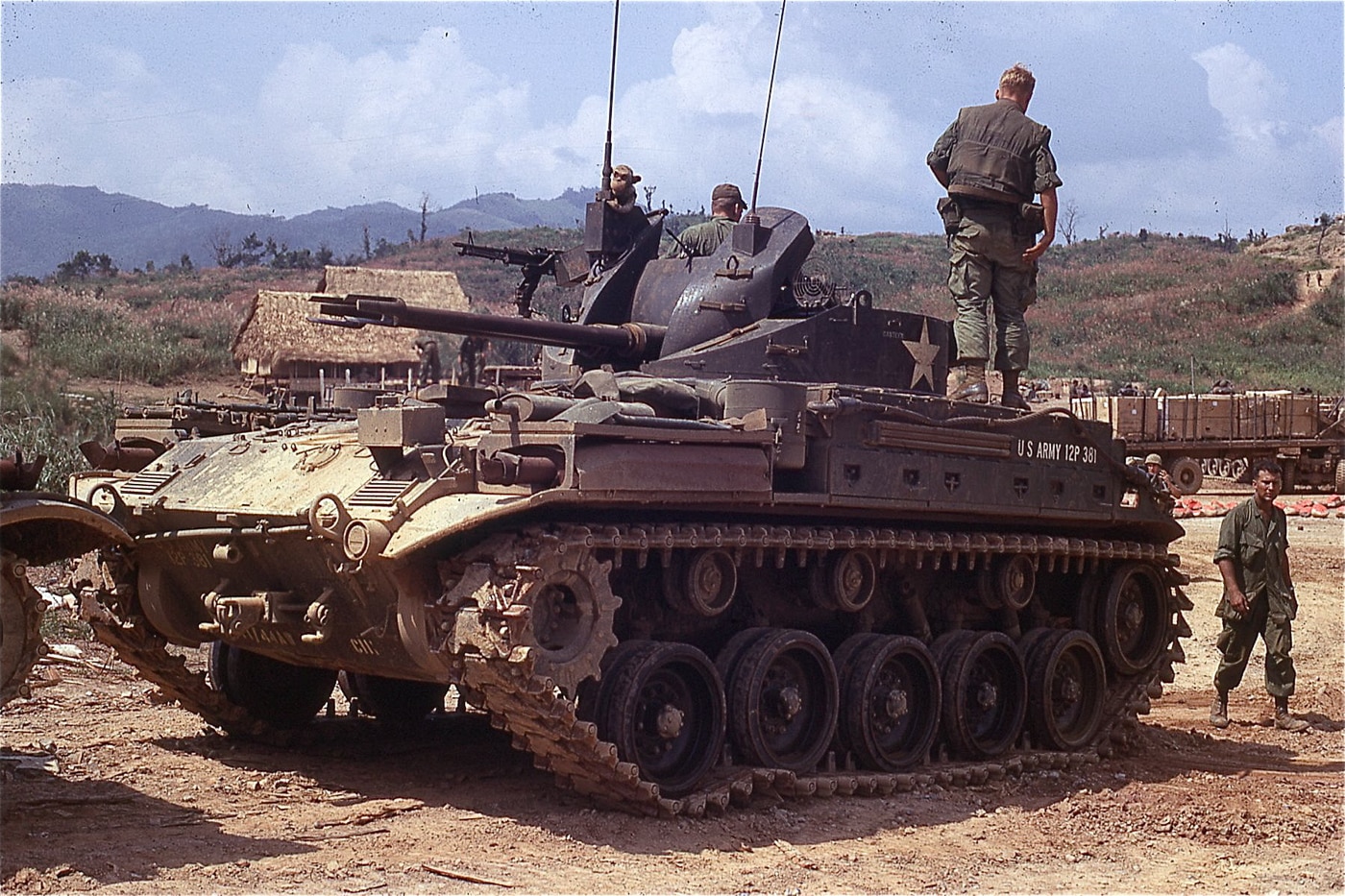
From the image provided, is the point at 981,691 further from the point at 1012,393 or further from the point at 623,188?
the point at 623,188

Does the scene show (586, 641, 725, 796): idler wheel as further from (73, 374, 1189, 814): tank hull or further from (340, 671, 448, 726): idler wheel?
(340, 671, 448, 726): idler wheel

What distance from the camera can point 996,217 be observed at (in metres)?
11.4

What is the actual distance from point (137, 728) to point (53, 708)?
2.58 feet

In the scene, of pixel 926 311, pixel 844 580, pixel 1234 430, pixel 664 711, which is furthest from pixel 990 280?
pixel 926 311

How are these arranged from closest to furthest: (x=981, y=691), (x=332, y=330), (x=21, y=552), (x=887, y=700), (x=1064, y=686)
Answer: (x=21, y=552), (x=887, y=700), (x=981, y=691), (x=1064, y=686), (x=332, y=330)

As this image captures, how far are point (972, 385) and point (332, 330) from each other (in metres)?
25.6

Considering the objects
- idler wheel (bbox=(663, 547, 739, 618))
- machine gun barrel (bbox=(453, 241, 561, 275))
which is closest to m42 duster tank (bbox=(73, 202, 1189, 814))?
idler wheel (bbox=(663, 547, 739, 618))

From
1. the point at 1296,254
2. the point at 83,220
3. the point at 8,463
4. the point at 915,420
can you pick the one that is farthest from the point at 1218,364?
the point at 83,220

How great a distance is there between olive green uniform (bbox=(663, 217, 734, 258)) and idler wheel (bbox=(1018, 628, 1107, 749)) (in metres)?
3.54

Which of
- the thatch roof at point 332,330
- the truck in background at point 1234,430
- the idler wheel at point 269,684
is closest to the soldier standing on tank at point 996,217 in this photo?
the idler wheel at point 269,684

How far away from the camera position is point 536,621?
7973 millimetres

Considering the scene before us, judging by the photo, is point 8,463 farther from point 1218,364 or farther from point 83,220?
point 83,220

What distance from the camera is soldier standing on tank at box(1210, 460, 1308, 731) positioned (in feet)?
41.8

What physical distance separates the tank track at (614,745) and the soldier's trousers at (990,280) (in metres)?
1.40
